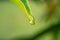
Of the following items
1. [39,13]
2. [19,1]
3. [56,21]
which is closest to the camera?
[19,1]

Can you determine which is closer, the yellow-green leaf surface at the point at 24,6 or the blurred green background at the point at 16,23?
the yellow-green leaf surface at the point at 24,6

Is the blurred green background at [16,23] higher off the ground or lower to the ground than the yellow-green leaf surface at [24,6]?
higher

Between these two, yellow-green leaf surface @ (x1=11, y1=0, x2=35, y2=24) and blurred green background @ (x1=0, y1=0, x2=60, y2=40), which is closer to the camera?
yellow-green leaf surface @ (x1=11, y1=0, x2=35, y2=24)

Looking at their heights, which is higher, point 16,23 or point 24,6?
point 16,23

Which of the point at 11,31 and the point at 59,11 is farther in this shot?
the point at 11,31

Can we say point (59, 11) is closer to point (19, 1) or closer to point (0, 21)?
point (0, 21)

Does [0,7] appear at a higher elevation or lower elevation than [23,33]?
higher

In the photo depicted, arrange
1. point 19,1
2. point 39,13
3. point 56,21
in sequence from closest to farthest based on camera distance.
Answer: point 19,1
point 56,21
point 39,13

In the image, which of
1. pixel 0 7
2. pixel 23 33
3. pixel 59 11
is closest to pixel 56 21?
pixel 59 11

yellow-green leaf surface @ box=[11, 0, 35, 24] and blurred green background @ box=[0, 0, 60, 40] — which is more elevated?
blurred green background @ box=[0, 0, 60, 40]

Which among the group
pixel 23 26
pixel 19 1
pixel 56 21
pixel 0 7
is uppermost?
pixel 0 7

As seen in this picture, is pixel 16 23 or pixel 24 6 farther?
pixel 16 23
